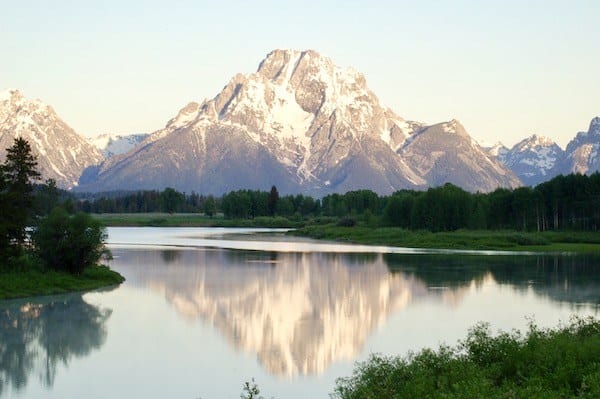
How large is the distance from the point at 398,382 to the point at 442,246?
102087 millimetres

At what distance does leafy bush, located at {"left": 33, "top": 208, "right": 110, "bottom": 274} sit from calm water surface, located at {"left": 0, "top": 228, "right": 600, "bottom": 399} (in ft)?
11.7

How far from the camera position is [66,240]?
64562 millimetres

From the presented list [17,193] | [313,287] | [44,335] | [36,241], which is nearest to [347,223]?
[313,287]

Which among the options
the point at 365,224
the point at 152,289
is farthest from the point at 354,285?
the point at 365,224

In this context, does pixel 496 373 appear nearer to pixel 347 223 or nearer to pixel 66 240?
pixel 66 240

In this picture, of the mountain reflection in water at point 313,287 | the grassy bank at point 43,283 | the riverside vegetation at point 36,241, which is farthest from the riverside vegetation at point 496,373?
the riverside vegetation at point 36,241

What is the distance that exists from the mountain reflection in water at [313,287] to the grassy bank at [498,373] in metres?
8.81

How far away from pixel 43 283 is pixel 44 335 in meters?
17.6

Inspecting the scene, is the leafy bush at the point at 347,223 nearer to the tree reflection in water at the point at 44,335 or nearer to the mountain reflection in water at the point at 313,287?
the mountain reflection in water at the point at 313,287

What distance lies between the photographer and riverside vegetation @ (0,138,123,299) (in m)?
62.0

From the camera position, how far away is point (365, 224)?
187750 millimetres

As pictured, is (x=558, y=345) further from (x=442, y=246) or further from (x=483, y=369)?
(x=442, y=246)

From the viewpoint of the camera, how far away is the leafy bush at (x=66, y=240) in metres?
64.3

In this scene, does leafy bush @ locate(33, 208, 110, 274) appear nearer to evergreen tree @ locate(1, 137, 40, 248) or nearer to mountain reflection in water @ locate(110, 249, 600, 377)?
evergreen tree @ locate(1, 137, 40, 248)
